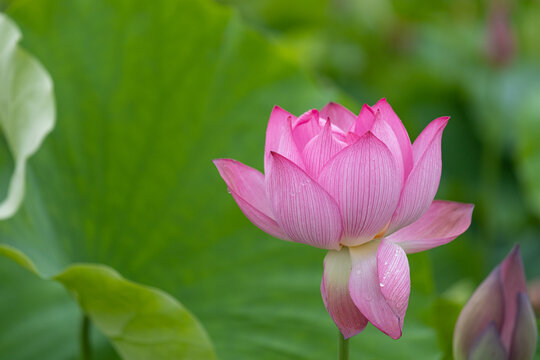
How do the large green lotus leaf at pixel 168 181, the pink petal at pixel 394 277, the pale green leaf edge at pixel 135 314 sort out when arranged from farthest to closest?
the large green lotus leaf at pixel 168 181, the pale green leaf edge at pixel 135 314, the pink petal at pixel 394 277

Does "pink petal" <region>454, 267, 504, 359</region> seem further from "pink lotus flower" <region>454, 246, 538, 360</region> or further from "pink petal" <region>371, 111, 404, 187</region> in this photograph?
"pink petal" <region>371, 111, 404, 187</region>

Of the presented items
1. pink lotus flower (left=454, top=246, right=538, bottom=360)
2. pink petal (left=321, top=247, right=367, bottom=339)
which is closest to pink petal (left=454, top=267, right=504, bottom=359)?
Result: pink lotus flower (left=454, top=246, right=538, bottom=360)

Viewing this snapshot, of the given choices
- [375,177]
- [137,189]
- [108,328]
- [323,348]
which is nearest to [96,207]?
[137,189]

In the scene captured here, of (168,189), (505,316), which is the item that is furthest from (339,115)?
(168,189)

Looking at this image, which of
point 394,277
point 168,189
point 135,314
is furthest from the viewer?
point 168,189

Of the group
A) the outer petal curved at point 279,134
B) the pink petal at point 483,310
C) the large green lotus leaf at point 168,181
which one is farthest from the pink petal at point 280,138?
the large green lotus leaf at point 168,181

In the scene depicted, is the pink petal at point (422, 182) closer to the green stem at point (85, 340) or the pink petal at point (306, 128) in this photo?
the pink petal at point (306, 128)

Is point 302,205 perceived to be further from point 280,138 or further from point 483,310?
point 483,310
